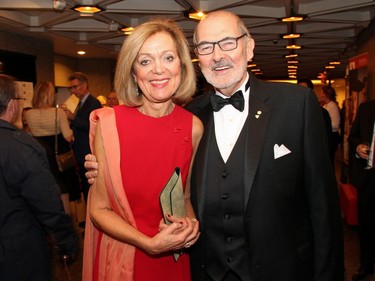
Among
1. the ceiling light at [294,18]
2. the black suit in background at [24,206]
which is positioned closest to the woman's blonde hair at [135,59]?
the black suit in background at [24,206]

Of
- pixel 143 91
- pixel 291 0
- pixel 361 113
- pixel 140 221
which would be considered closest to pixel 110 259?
pixel 140 221

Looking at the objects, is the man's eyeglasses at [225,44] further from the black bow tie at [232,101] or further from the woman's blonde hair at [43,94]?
the woman's blonde hair at [43,94]

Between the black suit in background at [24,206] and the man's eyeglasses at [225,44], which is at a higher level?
the man's eyeglasses at [225,44]

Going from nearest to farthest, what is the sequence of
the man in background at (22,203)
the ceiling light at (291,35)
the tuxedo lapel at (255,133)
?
the tuxedo lapel at (255,133)
the man in background at (22,203)
the ceiling light at (291,35)

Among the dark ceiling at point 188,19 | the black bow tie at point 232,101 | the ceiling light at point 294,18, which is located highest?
the dark ceiling at point 188,19

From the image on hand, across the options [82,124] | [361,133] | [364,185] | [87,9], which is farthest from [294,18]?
[82,124]

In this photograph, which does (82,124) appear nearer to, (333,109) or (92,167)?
(92,167)

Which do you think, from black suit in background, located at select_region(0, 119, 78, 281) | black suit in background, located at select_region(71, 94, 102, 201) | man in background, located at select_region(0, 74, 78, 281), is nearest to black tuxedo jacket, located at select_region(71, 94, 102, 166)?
black suit in background, located at select_region(71, 94, 102, 201)

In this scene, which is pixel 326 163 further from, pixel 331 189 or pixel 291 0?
pixel 291 0

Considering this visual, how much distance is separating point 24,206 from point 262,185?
60.4 inches

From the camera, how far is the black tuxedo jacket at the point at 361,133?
3.73 metres

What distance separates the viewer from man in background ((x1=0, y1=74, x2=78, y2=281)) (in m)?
2.40

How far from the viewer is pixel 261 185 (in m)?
1.73

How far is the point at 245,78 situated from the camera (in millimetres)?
1971
